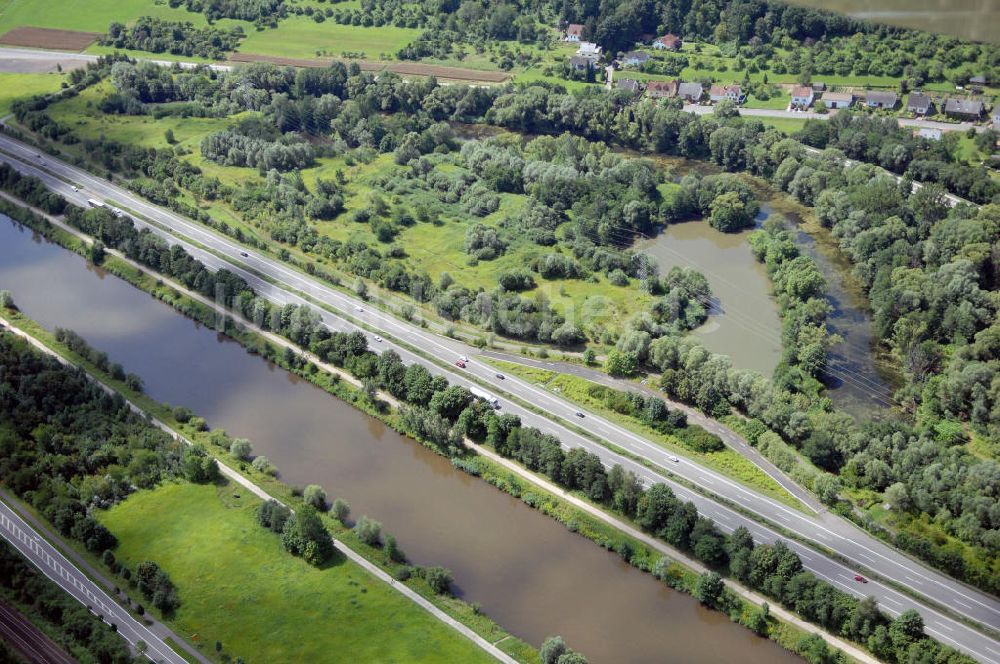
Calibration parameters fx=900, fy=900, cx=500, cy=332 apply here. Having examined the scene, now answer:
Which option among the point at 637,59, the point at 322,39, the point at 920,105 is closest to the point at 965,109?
the point at 920,105

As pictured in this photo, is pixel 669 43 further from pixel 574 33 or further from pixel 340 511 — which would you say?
pixel 340 511

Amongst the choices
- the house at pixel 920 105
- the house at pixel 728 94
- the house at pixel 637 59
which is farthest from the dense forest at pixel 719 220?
the house at pixel 637 59

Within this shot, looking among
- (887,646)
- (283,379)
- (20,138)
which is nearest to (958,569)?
(887,646)

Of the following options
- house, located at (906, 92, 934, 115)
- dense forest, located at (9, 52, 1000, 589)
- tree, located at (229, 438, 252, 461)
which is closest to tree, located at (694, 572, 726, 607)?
dense forest, located at (9, 52, 1000, 589)

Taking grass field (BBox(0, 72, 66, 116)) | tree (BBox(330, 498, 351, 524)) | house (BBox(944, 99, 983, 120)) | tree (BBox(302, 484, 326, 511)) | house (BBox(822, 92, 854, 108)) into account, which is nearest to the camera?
tree (BBox(330, 498, 351, 524))

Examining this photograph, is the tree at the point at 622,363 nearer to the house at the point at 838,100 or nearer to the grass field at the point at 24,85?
the house at the point at 838,100

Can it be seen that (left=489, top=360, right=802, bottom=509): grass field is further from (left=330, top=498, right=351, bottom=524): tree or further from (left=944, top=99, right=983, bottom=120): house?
(left=944, top=99, right=983, bottom=120): house
